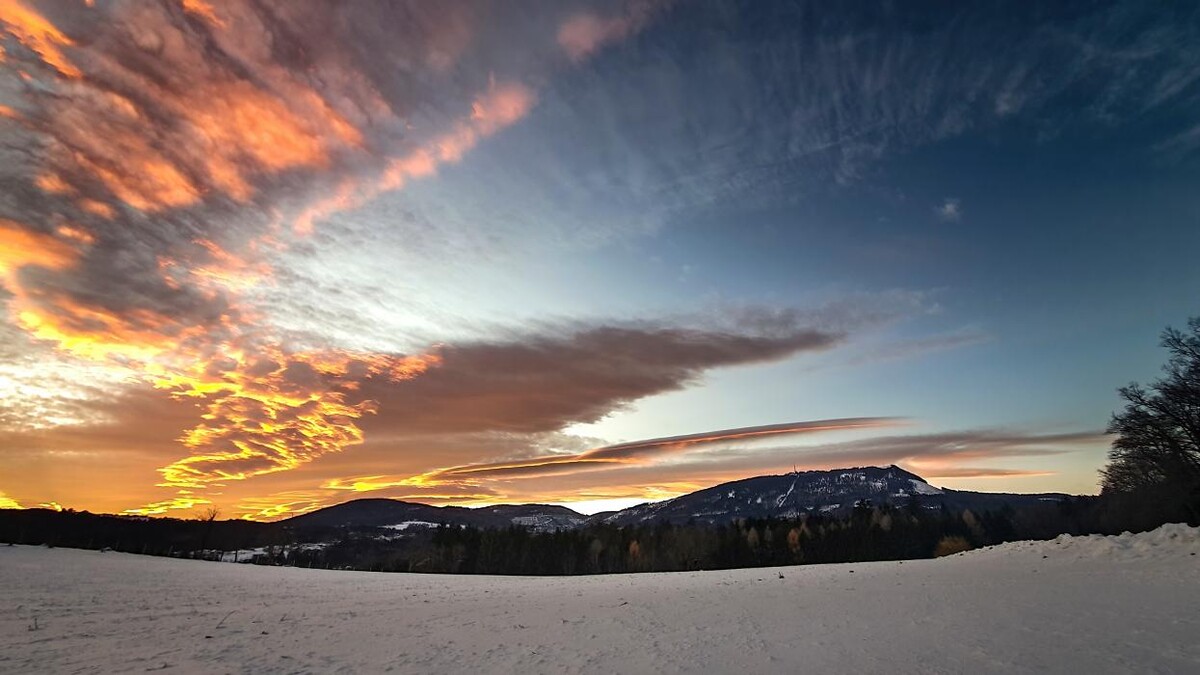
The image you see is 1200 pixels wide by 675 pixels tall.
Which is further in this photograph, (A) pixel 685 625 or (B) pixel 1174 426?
(B) pixel 1174 426

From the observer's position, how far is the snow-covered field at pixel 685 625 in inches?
508

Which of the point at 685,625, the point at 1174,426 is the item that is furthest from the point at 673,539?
the point at 685,625

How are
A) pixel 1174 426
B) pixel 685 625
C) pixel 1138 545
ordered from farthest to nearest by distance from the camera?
pixel 1174 426, pixel 1138 545, pixel 685 625

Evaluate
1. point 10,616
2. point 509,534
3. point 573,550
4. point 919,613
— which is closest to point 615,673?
point 919,613

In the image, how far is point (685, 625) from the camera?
60.5ft

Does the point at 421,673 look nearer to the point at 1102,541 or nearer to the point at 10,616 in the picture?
the point at 10,616

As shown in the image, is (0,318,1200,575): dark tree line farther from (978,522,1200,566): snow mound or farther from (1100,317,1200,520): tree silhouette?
(978,522,1200,566): snow mound

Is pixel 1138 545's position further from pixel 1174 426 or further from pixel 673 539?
pixel 673 539

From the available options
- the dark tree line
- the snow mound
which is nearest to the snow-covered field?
the snow mound

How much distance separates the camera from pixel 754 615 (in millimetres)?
19766

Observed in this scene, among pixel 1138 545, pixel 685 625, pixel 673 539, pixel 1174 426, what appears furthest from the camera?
pixel 673 539

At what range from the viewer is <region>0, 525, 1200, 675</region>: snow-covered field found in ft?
42.3

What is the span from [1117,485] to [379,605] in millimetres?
93715

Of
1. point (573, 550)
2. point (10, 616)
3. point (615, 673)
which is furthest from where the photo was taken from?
point (573, 550)
